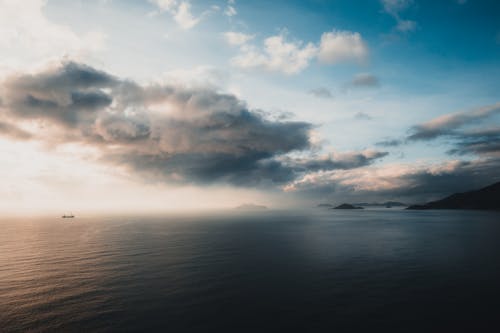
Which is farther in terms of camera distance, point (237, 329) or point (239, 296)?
point (239, 296)

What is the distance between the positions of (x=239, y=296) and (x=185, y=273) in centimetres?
1593

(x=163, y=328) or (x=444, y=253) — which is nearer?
(x=163, y=328)

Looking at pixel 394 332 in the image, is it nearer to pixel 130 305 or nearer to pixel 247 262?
pixel 130 305

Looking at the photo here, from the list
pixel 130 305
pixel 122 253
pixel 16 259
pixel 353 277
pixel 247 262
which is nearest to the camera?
pixel 130 305

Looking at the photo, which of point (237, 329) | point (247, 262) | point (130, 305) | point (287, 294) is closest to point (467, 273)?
point (287, 294)

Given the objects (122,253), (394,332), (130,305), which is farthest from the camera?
(122,253)

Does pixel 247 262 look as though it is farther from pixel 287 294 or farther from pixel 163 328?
pixel 163 328

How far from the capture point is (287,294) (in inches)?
1481

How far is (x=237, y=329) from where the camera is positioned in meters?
27.5

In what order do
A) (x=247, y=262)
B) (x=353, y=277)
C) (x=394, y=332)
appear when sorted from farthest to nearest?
(x=247, y=262)
(x=353, y=277)
(x=394, y=332)

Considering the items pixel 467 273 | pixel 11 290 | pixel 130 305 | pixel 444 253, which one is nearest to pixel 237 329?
pixel 130 305

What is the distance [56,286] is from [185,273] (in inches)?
803

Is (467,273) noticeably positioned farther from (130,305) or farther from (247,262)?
(130,305)

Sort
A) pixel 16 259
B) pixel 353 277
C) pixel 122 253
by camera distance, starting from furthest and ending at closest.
Answer: pixel 122 253, pixel 16 259, pixel 353 277
